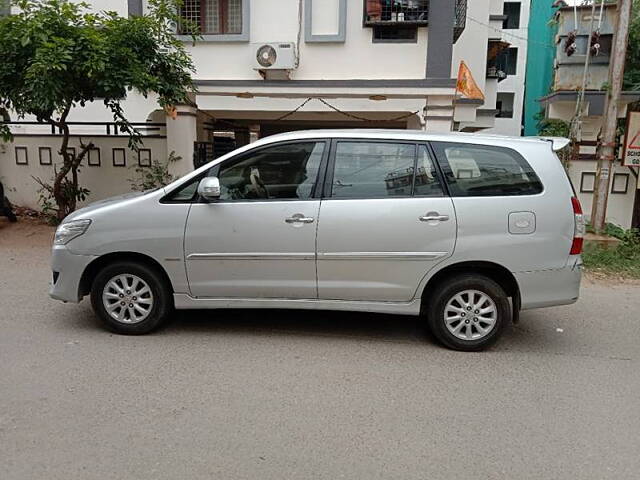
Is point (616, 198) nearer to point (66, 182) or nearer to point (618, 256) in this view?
point (618, 256)

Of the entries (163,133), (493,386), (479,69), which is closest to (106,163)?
(163,133)

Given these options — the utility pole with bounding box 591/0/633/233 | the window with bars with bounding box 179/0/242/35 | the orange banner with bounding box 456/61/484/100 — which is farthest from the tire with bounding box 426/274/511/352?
the window with bars with bounding box 179/0/242/35

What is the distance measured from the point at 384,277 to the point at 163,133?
282 inches

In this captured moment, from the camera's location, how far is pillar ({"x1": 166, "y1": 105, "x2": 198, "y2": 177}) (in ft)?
32.9

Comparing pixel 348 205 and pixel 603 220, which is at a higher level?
pixel 348 205

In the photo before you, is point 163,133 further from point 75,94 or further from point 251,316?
point 251,316

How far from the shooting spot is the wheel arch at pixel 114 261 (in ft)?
15.5

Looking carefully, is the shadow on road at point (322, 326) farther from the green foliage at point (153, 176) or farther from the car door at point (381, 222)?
the green foliage at point (153, 176)

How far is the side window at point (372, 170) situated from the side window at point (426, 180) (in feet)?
0.20

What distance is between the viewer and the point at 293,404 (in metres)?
3.62

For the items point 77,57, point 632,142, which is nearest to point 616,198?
point 632,142

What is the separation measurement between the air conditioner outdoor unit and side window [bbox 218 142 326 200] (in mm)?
5818

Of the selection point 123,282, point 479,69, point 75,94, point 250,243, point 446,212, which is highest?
point 479,69

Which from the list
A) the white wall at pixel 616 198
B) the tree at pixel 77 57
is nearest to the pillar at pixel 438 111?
the white wall at pixel 616 198
